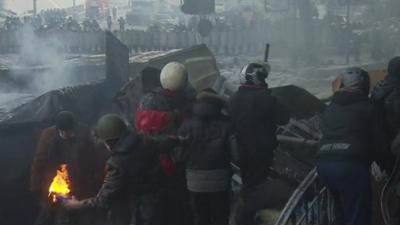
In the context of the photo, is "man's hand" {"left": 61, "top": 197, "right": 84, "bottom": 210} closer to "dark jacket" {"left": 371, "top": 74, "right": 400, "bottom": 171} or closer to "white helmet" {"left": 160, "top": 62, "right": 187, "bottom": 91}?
"white helmet" {"left": 160, "top": 62, "right": 187, "bottom": 91}

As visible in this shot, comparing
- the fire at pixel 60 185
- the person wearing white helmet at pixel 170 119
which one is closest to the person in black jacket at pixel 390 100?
the person wearing white helmet at pixel 170 119

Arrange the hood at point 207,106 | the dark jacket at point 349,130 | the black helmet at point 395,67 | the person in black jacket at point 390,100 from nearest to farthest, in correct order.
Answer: the dark jacket at point 349,130 → the hood at point 207,106 → the person in black jacket at point 390,100 → the black helmet at point 395,67

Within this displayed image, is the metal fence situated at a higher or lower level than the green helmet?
lower

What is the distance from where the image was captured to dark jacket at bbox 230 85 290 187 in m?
5.88

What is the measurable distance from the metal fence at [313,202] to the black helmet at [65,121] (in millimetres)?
2352

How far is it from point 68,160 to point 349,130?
9.51ft

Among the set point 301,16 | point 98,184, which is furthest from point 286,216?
point 301,16

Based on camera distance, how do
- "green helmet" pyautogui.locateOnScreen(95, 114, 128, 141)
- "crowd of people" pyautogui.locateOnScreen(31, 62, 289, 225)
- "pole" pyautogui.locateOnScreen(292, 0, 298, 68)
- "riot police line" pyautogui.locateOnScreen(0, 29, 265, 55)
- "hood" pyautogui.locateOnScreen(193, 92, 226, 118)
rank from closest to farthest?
"green helmet" pyautogui.locateOnScreen(95, 114, 128, 141) < "crowd of people" pyautogui.locateOnScreen(31, 62, 289, 225) < "hood" pyautogui.locateOnScreen(193, 92, 226, 118) < "pole" pyautogui.locateOnScreen(292, 0, 298, 68) < "riot police line" pyautogui.locateOnScreen(0, 29, 265, 55)

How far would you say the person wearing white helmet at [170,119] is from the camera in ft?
18.0

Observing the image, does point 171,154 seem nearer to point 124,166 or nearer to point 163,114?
point 163,114

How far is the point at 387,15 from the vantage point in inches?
1008

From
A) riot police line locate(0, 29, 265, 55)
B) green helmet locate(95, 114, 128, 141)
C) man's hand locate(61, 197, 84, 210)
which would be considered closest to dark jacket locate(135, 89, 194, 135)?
green helmet locate(95, 114, 128, 141)

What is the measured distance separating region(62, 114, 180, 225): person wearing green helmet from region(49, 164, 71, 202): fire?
302 millimetres

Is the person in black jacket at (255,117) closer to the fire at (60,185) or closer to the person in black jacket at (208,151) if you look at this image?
the person in black jacket at (208,151)
